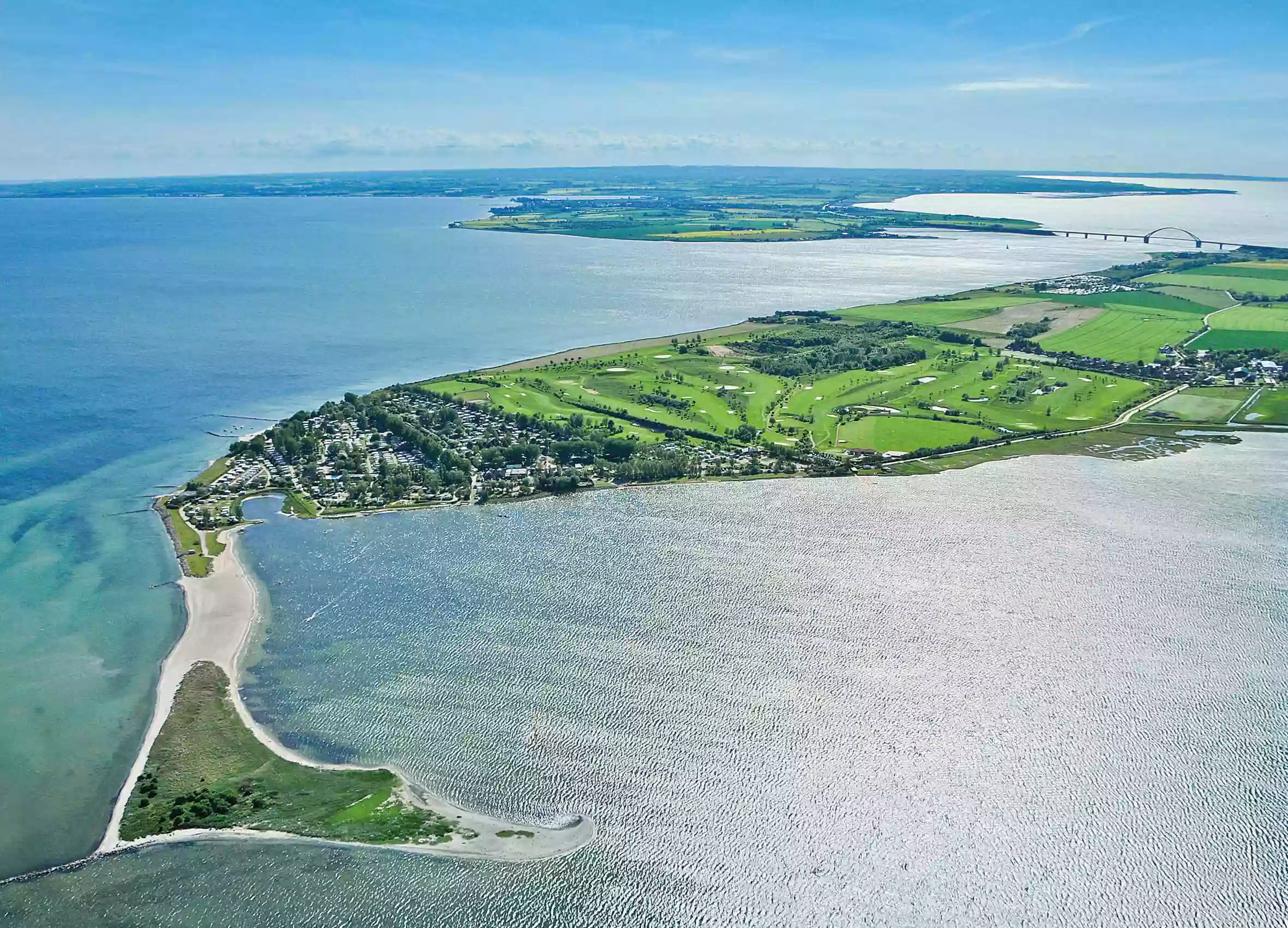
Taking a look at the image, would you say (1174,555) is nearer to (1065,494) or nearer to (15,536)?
(1065,494)

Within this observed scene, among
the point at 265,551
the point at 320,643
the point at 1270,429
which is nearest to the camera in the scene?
the point at 320,643

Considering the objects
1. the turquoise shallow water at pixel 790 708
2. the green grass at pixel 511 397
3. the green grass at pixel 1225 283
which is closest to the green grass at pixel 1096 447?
the turquoise shallow water at pixel 790 708

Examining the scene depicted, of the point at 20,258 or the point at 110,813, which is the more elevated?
the point at 20,258

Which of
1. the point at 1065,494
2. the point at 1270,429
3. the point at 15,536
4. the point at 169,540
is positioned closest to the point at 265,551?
the point at 169,540

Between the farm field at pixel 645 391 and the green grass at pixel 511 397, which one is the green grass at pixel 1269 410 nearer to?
the farm field at pixel 645 391

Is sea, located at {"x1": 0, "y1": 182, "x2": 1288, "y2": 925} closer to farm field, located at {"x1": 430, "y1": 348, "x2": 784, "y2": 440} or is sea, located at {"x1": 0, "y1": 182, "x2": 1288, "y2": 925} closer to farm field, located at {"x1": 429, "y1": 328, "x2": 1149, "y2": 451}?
farm field, located at {"x1": 429, "y1": 328, "x2": 1149, "y2": 451}

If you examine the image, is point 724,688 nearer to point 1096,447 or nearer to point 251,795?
point 251,795
